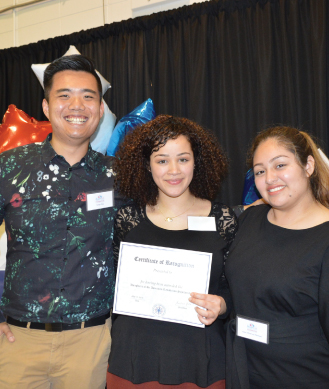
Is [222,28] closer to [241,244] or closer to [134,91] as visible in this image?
[134,91]

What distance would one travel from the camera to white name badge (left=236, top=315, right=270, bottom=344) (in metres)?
1.61

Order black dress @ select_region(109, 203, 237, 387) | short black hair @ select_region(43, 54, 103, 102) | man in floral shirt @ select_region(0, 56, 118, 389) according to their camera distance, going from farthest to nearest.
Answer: short black hair @ select_region(43, 54, 103, 102) → man in floral shirt @ select_region(0, 56, 118, 389) → black dress @ select_region(109, 203, 237, 387)

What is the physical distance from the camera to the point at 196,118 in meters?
3.46

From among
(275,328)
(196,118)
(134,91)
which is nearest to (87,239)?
(275,328)

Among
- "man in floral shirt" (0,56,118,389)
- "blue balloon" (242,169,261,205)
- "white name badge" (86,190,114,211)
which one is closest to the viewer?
"man in floral shirt" (0,56,118,389)

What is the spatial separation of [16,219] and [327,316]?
1520 millimetres

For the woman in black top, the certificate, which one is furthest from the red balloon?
the woman in black top

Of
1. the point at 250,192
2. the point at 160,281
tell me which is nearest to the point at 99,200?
the point at 160,281

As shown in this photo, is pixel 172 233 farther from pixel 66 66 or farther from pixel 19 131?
pixel 19 131

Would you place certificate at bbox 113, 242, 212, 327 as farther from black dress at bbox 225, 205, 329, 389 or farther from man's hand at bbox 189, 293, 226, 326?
black dress at bbox 225, 205, 329, 389

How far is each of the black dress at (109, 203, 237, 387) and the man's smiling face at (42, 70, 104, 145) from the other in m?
0.61

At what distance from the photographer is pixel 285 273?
1597mm

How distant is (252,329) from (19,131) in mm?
2369

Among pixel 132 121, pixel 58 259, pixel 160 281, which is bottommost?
pixel 160 281
